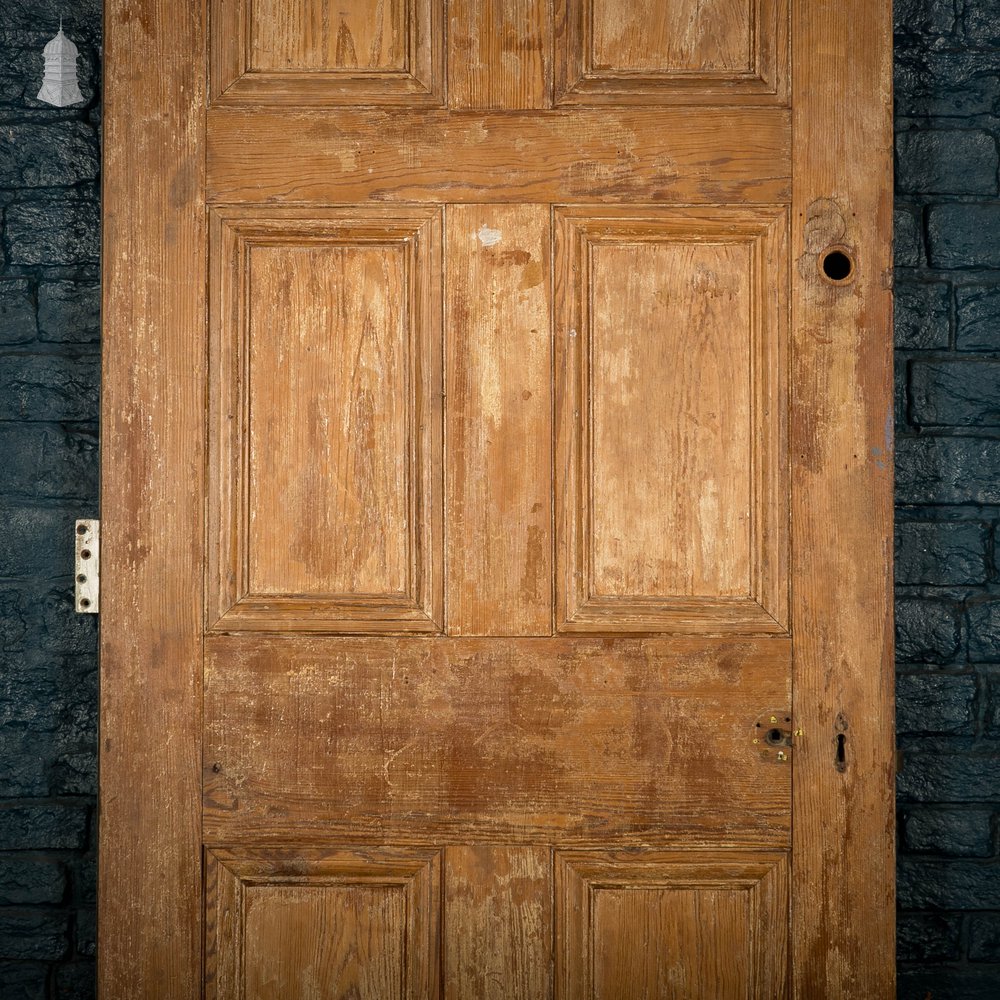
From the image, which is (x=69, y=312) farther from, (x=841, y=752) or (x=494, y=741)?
(x=841, y=752)

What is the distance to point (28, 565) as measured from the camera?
161 centimetres

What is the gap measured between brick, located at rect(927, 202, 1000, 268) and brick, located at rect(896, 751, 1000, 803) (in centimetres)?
89

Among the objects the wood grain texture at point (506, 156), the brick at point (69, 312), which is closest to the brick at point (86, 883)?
the brick at point (69, 312)

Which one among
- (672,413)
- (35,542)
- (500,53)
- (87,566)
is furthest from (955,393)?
(35,542)

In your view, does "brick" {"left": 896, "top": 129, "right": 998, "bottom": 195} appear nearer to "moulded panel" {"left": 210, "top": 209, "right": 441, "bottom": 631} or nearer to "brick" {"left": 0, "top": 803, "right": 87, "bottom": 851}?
"moulded panel" {"left": 210, "top": 209, "right": 441, "bottom": 631}

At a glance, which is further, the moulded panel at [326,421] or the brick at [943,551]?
the brick at [943,551]

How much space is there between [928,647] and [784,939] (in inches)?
22.5

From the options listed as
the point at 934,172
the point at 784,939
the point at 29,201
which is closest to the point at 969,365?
the point at 934,172

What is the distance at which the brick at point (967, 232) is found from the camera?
5.22 feet

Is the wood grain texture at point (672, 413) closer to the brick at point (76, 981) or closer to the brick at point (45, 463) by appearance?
the brick at point (45, 463)

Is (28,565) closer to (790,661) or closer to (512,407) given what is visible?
(512,407)

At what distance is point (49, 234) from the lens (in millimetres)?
1617

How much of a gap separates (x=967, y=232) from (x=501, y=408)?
91 centimetres

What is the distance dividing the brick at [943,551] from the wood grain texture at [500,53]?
101cm
